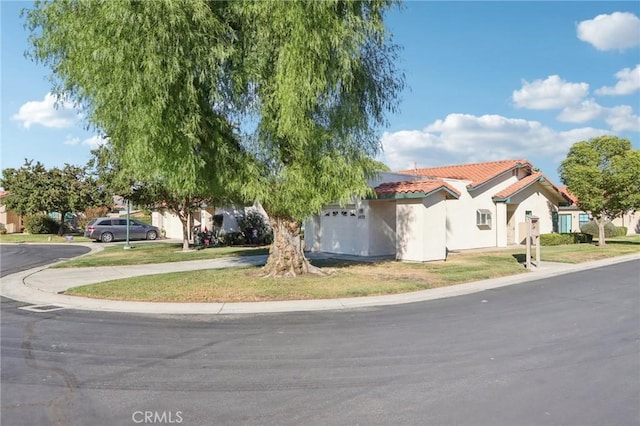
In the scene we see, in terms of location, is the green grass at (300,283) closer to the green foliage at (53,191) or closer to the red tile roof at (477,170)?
the red tile roof at (477,170)

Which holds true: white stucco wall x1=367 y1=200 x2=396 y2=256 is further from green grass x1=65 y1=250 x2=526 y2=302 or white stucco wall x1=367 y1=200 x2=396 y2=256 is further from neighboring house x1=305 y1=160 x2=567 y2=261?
green grass x1=65 y1=250 x2=526 y2=302

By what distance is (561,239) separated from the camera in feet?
88.6

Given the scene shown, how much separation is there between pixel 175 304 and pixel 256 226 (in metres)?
19.5

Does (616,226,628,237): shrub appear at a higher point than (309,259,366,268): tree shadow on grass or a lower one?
higher

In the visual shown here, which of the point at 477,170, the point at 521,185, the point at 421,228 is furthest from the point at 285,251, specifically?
the point at 521,185

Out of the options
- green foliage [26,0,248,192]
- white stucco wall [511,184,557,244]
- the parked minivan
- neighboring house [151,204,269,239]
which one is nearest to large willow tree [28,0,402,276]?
green foliage [26,0,248,192]

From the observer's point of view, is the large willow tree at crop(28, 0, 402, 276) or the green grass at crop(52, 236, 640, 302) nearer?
the large willow tree at crop(28, 0, 402, 276)

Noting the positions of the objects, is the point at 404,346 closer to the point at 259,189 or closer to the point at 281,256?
the point at 259,189

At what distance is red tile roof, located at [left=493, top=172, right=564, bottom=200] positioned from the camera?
25.3 metres

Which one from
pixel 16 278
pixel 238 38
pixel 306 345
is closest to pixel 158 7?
pixel 238 38

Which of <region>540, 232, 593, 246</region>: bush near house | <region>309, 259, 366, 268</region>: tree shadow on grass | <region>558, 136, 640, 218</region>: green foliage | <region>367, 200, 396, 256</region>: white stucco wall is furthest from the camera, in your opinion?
<region>540, 232, 593, 246</region>: bush near house

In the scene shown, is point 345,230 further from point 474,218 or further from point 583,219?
point 583,219

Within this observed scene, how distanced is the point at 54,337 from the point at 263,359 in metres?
3.66

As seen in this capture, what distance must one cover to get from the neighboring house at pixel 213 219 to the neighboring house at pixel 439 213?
7.39 m
